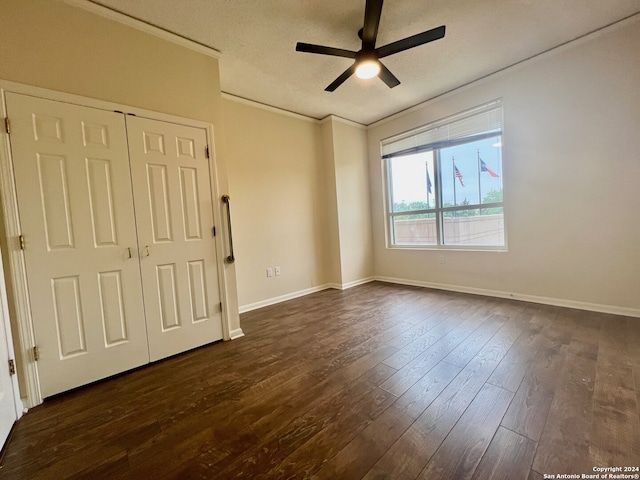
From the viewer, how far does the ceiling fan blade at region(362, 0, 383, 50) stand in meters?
1.72

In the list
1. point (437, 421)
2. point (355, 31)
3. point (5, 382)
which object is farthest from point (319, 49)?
point (5, 382)

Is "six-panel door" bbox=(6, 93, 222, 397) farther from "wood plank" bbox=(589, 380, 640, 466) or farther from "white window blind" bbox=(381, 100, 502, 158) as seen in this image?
"white window blind" bbox=(381, 100, 502, 158)

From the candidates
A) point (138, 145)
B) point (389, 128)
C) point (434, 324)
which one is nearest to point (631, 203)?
point (434, 324)

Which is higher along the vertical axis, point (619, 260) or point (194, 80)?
point (194, 80)

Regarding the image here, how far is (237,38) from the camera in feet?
7.57

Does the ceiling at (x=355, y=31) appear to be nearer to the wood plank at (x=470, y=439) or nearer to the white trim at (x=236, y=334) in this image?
the white trim at (x=236, y=334)

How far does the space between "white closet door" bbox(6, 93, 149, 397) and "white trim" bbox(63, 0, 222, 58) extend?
29.4 inches

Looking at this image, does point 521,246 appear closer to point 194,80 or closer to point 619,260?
point 619,260

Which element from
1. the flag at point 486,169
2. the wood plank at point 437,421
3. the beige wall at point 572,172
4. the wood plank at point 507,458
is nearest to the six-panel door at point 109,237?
the wood plank at point 437,421

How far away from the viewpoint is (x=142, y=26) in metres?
2.05

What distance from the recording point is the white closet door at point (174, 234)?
6.79 ft

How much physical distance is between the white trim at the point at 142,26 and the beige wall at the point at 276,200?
0.84m

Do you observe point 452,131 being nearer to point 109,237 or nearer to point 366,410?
point 366,410

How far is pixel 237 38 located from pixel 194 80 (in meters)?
0.55
